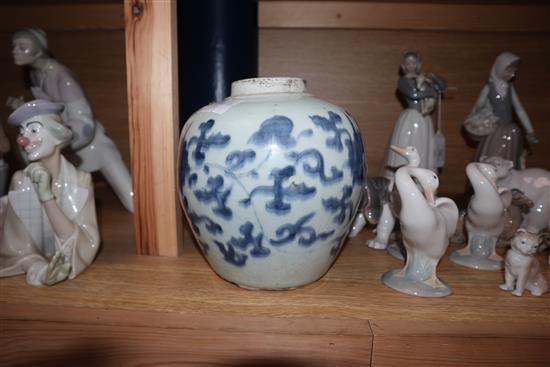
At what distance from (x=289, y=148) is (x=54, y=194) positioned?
448 millimetres

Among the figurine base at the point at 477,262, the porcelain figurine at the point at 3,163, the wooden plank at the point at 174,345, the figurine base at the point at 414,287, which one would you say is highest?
the porcelain figurine at the point at 3,163

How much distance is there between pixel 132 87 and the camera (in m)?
0.83

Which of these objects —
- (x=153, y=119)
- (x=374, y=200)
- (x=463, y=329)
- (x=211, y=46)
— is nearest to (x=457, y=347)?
(x=463, y=329)

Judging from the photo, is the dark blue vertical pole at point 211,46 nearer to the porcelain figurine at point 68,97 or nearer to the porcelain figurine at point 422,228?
the porcelain figurine at point 68,97

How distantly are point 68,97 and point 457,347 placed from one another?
38.4 inches

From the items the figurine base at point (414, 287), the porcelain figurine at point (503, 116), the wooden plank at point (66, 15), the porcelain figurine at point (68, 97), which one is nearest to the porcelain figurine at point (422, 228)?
the figurine base at point (414, 287)

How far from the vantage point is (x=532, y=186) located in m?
0.92

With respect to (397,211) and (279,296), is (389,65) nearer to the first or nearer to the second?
(397,211)

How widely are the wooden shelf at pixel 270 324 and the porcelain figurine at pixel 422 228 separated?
3 centimetres

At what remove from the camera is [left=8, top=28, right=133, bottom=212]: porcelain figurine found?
39.7 inches

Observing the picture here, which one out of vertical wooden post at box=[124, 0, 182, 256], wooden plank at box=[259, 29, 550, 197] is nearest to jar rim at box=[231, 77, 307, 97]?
vertical wooden post at box=[124, 0, 182, 256]

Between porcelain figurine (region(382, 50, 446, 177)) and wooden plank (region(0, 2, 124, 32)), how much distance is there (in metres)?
0.82

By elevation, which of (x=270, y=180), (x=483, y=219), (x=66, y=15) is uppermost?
(x=66, y=15)

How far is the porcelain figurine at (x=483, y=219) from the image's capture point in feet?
2.58
